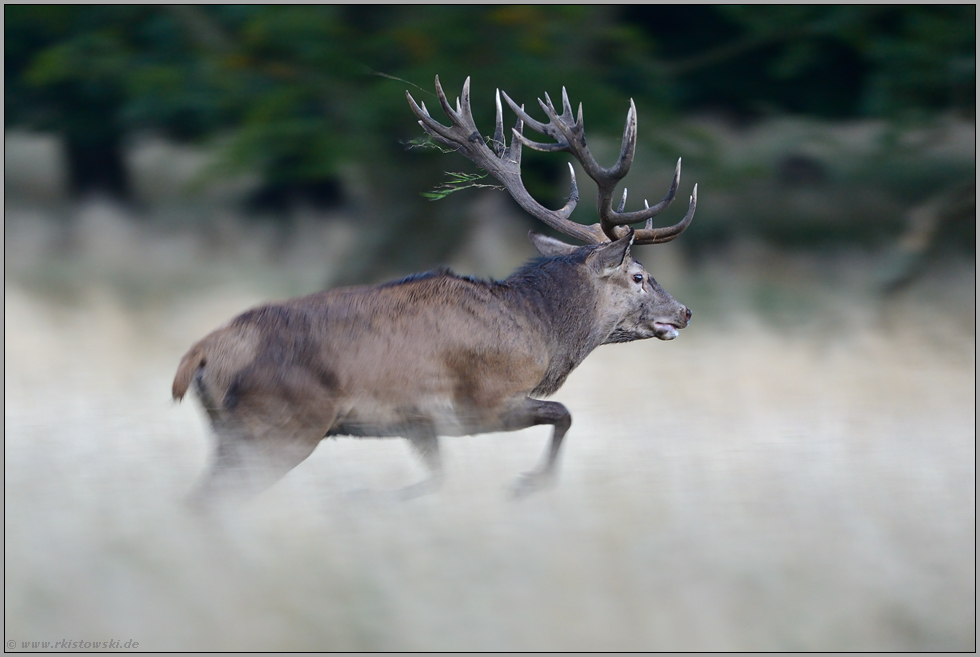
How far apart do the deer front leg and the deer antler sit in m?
0.93

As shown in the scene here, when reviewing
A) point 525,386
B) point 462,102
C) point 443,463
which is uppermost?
point 462,102

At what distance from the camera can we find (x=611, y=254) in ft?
14.4

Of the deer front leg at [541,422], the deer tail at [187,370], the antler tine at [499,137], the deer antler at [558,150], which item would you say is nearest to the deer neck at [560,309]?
the deer front leg at [541,422]

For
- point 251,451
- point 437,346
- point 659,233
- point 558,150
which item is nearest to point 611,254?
point 659,233

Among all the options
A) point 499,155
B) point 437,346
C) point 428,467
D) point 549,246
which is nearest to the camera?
point 437,346

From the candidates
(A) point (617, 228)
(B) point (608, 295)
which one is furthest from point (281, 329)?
(A) point (617, 228)

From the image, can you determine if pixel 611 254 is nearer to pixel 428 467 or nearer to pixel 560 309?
pixel 560 309

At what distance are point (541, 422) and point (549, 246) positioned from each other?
0.94 metres

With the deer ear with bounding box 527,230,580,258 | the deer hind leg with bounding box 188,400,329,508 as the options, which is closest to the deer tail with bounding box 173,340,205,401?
the deer hind leg with bounding box 188,400,329,508

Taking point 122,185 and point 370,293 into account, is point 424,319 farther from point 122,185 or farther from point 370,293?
point 122,185

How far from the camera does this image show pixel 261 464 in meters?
3.80

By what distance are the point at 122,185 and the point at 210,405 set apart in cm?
671

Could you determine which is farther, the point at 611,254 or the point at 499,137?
the point at 499,137

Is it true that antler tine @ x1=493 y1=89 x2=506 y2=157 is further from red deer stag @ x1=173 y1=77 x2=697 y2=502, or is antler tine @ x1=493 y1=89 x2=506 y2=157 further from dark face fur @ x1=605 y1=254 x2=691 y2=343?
dark face fur @ x1=605 y1=254 x2=691 y2=343
